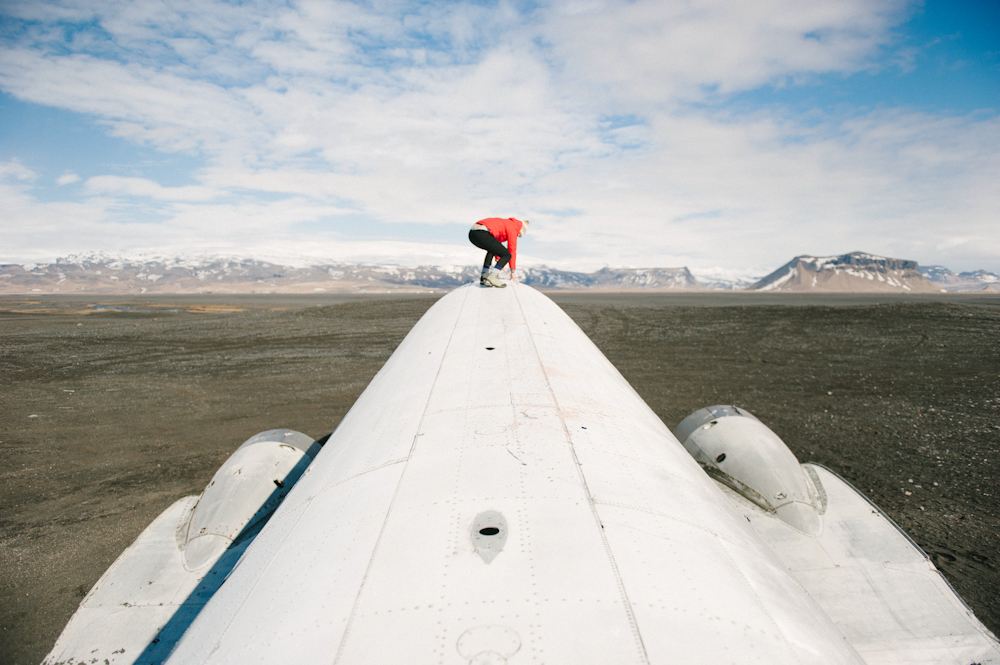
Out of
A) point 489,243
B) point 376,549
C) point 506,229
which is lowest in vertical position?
point 376,549

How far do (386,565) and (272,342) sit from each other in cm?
2659

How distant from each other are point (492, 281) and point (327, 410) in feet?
24.9

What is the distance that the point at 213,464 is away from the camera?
1012cm

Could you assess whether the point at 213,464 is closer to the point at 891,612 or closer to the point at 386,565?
the point at 386,565

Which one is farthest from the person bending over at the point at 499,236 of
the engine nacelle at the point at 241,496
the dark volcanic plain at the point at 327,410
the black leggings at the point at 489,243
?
the dark volcanic plain at the point at 327,410

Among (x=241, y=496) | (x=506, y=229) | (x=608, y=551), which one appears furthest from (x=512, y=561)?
(x=506, y=229)

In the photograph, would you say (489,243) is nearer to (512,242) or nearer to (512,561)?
(512,242)

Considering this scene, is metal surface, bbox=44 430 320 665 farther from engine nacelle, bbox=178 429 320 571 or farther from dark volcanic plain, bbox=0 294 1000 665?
dark volcanic plain, bbox=0 294 1000 665

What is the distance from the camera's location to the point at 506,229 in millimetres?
8617

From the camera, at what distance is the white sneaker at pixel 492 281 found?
9008mm

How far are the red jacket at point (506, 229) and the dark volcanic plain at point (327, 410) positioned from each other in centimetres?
715

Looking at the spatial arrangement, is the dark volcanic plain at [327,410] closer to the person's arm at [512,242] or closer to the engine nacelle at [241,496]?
the engine nacelle at [241,496]

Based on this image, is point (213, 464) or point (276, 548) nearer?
point (276, 548)

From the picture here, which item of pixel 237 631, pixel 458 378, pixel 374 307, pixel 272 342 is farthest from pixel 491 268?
pixel 374 307
